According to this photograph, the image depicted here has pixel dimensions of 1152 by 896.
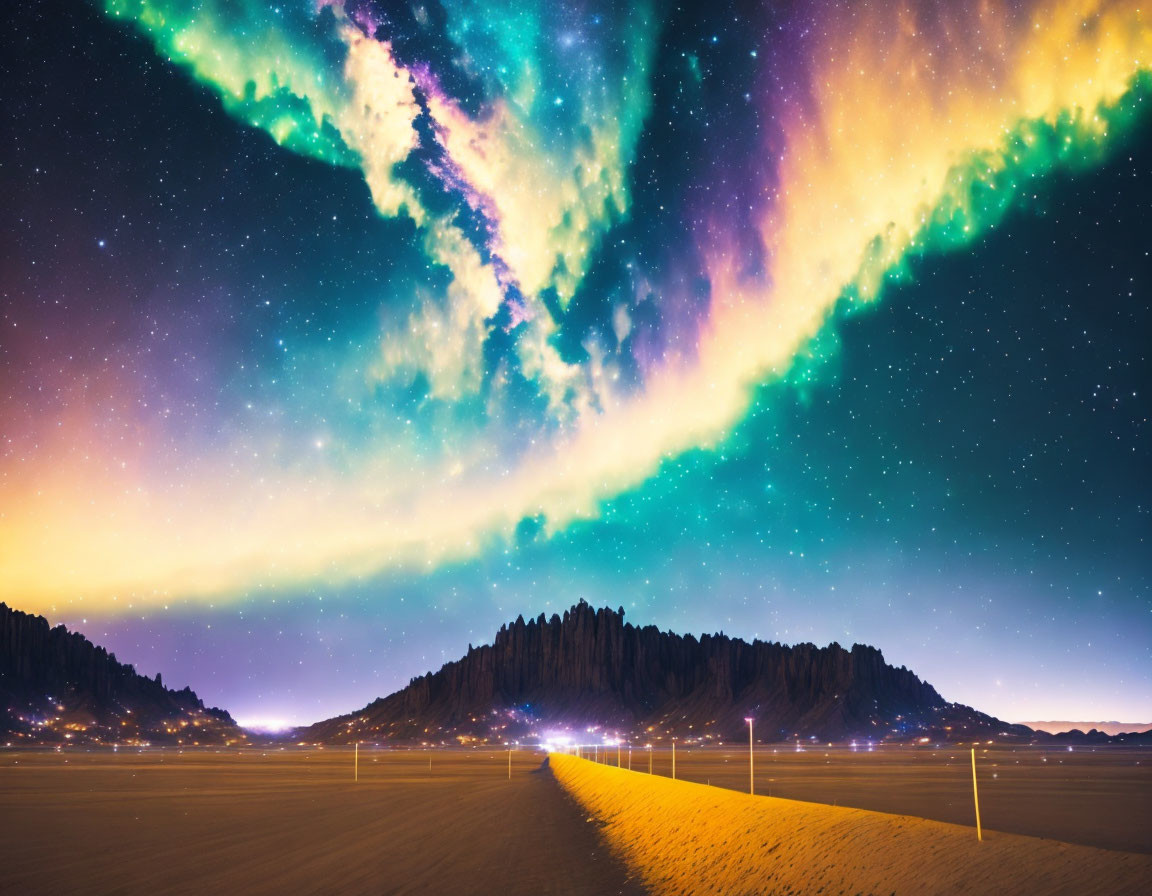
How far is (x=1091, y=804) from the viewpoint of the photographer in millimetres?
40375

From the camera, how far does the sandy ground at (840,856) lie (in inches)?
428

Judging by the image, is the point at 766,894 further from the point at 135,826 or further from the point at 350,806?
the point at 350,806

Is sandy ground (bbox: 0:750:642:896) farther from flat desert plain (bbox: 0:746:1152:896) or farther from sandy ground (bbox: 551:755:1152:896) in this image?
sandy ground (bbox: 551:755:1152:896)

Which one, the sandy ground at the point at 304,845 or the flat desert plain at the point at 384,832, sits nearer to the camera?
the sandy ground at the point at 304,845

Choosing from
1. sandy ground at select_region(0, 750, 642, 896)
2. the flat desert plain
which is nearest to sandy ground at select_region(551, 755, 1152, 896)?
the flat desert plain

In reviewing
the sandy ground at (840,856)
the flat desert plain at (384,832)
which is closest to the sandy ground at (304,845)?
the flat desert plain at (384,832)

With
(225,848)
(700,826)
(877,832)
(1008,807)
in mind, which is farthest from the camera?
(1008,807)

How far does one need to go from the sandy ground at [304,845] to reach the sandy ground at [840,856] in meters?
1.58

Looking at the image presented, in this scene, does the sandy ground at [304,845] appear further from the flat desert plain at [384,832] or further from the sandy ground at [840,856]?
the sandy ground at [840,856]

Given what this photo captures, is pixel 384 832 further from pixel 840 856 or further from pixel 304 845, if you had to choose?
pixel 840 856

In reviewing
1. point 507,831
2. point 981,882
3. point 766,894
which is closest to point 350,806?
point 507,831

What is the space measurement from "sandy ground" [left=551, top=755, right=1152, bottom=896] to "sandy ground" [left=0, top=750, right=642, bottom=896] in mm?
1583

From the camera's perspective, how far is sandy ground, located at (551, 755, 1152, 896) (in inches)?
428

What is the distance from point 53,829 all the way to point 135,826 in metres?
2.75
